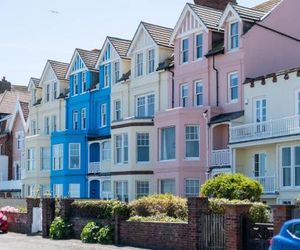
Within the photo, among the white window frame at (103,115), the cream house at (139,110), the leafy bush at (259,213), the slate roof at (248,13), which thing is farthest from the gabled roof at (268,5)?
the leafy bush at (259,213)

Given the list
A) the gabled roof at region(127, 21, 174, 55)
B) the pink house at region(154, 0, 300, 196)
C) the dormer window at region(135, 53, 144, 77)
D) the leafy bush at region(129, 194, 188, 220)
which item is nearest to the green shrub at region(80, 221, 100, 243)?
the leafy bush at region(129, 194, 188, 220)

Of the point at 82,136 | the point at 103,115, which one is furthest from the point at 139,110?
the point at 82,136

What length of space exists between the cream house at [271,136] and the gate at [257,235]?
1195cm

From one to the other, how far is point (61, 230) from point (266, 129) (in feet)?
38.0

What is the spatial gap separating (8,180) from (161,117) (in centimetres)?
3205

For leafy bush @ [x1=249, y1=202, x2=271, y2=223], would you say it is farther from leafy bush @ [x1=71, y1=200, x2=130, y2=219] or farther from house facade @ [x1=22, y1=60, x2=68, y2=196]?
house facade @ [x1=22, y1=60, x2=68, y2=196]

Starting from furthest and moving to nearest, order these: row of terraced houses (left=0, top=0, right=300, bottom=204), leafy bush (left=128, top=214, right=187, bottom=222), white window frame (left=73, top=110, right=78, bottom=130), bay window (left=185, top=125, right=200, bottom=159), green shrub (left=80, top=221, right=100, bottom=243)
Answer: white window frame (left=73, top=110, right=78, bottom=130) → bay window (left=185, top=125, right=200, bottom=159) → row of terraced houses (left=0, top=0, right=300, bottom=204) → green shrub (left=80, top=221, right=100, bottom=243) → leafy bush (left=128, top=214, right=187, bottom=222)

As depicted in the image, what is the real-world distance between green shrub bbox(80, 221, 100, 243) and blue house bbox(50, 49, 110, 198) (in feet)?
65.6

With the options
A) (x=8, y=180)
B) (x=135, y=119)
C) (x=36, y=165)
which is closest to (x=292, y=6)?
(x=135, y=119)

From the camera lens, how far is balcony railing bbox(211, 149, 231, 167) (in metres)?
36.3

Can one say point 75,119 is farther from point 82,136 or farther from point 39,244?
point 39,244

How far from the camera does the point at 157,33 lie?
44125mm

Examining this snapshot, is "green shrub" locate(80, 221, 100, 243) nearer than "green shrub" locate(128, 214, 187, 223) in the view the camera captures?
No

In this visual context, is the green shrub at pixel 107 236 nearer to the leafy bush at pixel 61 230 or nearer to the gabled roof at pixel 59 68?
the leafy bush at pixel 61 230
